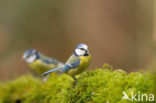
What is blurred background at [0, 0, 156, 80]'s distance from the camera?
820cm

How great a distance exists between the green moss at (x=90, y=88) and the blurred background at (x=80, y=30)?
16.4 ft

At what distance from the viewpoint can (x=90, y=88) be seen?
179 centimetres

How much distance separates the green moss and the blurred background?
5.00 metres

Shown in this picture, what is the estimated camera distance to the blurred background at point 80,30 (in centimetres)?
820

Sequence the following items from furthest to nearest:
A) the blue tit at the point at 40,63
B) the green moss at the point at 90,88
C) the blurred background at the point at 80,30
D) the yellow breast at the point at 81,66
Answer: the blurred background at the point at 80,30, the blue tit at the point at 40,63, the yellow breast at the point at 81,66, the green moss at the point at 90,88

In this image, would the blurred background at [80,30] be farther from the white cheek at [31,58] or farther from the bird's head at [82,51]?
the bird's head at [82,51]

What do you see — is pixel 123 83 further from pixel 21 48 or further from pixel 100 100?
pixel 21 48

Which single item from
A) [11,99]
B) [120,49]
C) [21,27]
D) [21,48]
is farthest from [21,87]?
[21,27]

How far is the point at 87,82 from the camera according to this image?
1.85 meters

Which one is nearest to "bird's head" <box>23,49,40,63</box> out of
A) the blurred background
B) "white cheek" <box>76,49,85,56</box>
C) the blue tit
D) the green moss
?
the blue tit

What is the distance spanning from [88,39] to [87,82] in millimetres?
6890

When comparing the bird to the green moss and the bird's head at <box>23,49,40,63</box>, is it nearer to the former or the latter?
the green moss

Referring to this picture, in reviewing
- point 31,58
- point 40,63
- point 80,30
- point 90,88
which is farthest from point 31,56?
point 80,30

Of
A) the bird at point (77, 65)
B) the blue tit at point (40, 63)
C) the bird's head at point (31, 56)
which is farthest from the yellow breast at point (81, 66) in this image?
the bird's head at point (31, 56)
